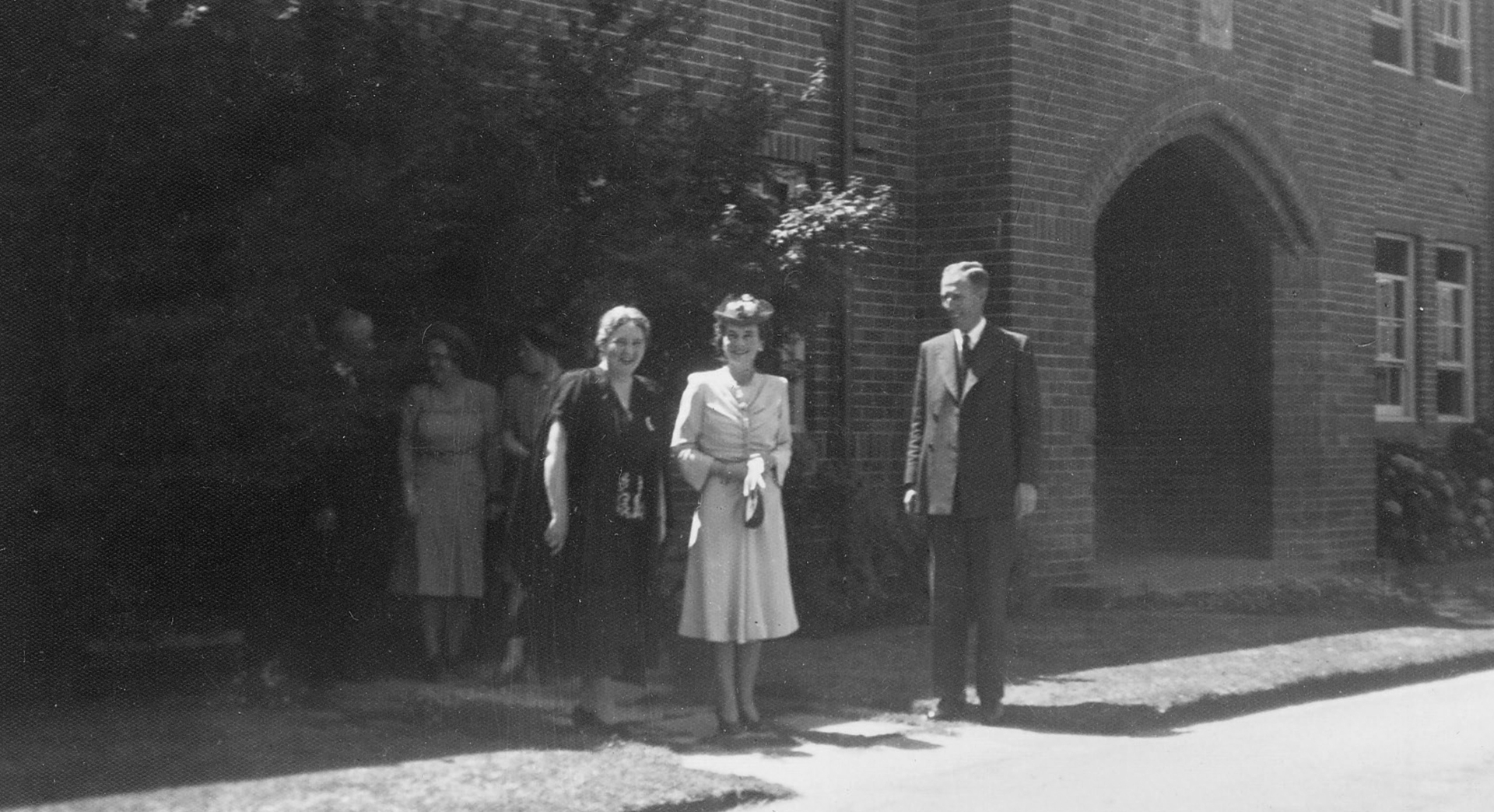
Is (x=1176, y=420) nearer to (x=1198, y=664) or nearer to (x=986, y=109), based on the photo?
(x=986, y=109)

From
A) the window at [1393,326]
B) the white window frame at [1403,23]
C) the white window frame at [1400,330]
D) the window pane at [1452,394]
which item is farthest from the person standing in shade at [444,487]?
the window pane at [1452,394]

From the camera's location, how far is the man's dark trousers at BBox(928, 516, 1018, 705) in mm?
9594

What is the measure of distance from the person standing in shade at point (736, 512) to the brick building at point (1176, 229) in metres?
2.67

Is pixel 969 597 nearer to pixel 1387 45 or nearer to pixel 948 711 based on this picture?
pixel 948 711

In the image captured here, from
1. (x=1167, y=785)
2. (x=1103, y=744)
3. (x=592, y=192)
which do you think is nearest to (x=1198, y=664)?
(x=1103, y=744)

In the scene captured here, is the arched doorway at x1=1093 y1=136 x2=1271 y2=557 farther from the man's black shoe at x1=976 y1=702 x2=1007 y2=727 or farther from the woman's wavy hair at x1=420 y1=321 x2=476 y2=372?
Result: the woman's wavy hair at x1=420 y1=321 x2=476 y2=372

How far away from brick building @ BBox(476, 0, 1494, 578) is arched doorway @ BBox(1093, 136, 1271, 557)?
0.02 meters

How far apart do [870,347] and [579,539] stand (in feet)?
19.0

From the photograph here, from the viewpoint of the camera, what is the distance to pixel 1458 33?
2131cm

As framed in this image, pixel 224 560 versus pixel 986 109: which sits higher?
pixel 986 109

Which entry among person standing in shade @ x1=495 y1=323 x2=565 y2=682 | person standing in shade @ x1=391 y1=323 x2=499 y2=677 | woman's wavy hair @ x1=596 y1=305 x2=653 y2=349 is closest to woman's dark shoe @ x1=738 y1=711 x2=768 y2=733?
person standing in shade @ x1=495 y1=323 x2=565 y2=682

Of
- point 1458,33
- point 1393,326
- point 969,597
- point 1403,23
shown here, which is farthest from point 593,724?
point 1458,33

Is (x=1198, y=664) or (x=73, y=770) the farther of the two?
(x=1198, y=664)

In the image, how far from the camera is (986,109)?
47.1 feet
